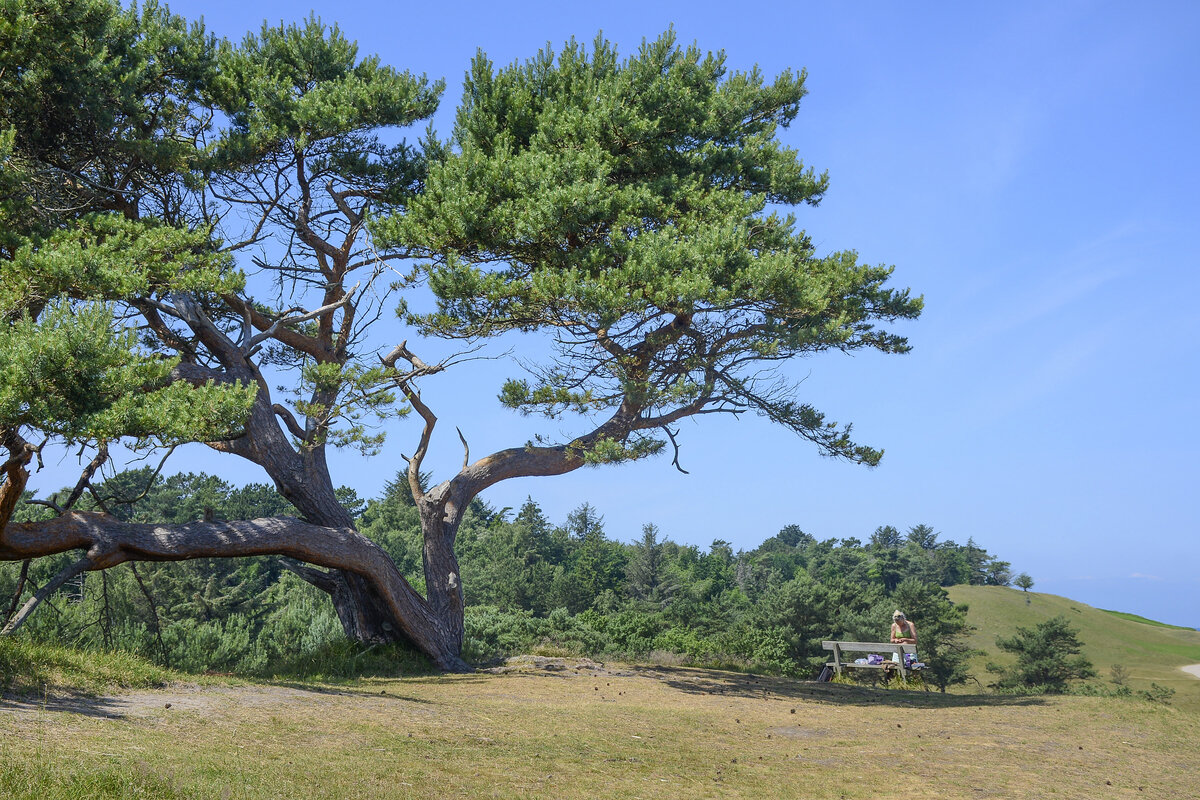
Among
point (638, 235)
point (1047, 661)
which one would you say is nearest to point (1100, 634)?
point (1047, 661)

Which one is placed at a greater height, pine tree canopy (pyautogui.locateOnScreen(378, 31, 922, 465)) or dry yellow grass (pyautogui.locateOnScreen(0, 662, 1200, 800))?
pine tree canopy (pyautogui.locateOnScreen(378, 31, 922, 465))

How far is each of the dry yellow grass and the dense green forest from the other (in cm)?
468

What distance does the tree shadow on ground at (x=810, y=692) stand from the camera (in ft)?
38.8

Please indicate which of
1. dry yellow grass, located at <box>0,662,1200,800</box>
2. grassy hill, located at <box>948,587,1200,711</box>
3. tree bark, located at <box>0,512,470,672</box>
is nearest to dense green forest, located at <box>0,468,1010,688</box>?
tree bark, located at <box>0,512,470,672</box>

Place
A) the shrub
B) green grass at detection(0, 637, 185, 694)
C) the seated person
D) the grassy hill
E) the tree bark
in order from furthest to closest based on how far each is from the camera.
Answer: the grassy hill < the shrub < the seated person < the tree bark < green grass at detection(0, 637, 185, 694)

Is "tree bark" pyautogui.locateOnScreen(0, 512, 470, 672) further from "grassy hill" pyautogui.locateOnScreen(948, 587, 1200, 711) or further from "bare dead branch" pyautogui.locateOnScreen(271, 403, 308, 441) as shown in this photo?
"grassy hill" pyautogui.locateOnScreen(948, 587, 1200, 711)

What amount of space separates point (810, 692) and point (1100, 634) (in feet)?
210

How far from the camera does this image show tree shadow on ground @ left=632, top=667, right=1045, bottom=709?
38.8 ft

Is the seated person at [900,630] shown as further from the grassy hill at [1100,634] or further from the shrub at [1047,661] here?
→ the grassy hill at [1100,634]

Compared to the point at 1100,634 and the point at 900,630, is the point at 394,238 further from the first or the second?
the point at 1100,634

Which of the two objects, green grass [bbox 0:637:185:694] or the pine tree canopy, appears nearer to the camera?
green grass [bbox 0:637:185:694]

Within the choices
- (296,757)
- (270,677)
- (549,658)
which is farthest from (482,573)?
(296,757)

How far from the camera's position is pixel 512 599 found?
43.7 meters

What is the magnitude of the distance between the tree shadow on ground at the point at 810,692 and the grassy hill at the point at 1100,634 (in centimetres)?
3942
